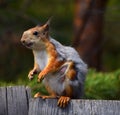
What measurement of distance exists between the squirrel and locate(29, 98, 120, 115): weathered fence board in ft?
0.71

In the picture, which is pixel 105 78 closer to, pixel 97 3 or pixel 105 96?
pixel 105 96

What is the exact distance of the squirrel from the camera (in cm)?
545

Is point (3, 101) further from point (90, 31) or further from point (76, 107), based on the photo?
point (90, 31)

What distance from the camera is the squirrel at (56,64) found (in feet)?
17.9

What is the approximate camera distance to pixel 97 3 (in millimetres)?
13141

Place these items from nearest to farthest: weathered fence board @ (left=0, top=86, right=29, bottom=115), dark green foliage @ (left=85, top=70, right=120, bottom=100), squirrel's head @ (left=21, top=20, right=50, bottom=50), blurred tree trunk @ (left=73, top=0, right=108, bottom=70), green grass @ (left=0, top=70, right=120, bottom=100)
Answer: squirrel's head @ (left=21, top=20, right=50, bottom=50) < weathered fence board @ (left=0, top=86, right=29, bottom=115) < green grass @ (left=0, top=70, right=120, bottom=100) < dark green foliage @ (left=85, top=70, right=120, bottom=100) < blurred tree trunk @ (left=73, top=0, right=108, bottom=70)

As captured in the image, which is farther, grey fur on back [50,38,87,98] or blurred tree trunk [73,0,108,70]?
blurred tree trunk [73,0,108,70]

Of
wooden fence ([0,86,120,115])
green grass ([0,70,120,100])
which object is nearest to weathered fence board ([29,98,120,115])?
wooden fence ([0,86,120,115])

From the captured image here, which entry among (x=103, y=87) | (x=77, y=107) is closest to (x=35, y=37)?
(x=77, y=107)

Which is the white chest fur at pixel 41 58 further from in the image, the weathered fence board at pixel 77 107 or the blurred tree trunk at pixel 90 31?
the blurred tree trunk at pixel 90 31

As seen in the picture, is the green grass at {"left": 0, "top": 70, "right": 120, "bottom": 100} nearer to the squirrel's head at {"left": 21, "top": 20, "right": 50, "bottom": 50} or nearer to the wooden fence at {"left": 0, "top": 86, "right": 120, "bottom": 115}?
the squirrel's head at {"left": 21, "top": 20, "right": 50, "bottom": 50}

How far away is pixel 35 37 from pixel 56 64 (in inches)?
10.6

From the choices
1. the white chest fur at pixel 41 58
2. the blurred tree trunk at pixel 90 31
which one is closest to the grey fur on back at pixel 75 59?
the white chest fur at pixel 41 58

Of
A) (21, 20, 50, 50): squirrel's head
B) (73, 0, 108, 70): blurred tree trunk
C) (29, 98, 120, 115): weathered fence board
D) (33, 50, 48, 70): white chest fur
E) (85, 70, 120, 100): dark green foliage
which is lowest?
(29, 98, 120, 115): weathered fence board
